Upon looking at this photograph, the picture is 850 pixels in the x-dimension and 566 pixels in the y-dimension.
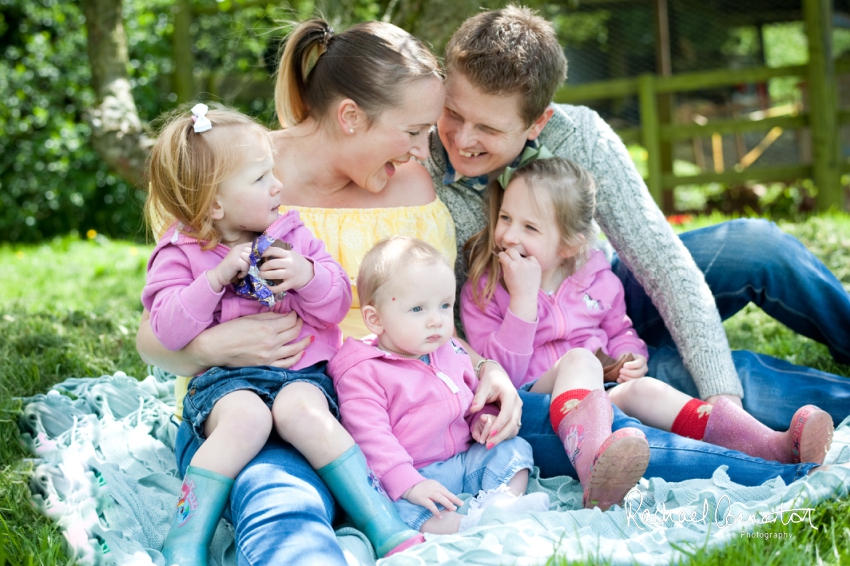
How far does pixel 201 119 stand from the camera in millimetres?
2037

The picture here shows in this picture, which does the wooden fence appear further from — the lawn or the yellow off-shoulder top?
the yellow off-shoulder top

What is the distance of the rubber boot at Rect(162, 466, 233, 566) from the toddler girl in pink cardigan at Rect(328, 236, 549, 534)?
36 centimetres

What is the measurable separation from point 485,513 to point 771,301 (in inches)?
52.1

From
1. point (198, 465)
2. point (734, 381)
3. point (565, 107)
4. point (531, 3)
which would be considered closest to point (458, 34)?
point (565, 107)

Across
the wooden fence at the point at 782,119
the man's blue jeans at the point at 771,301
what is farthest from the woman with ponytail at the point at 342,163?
A: the wooden fence at the point at 782,119

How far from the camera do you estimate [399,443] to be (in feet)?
6.52

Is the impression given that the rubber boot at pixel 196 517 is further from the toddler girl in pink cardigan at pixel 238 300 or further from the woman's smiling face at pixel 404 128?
the woman's smiling face at pixel 404 128

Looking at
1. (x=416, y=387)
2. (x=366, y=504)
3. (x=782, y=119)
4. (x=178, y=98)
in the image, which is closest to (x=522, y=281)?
(x=416, y=387)

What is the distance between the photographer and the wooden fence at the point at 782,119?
6.53 m

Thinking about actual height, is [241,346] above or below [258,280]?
below

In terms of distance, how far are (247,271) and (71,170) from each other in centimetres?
569

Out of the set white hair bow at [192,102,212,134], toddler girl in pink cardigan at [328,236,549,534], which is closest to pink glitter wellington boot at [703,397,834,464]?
toddler girl in pink cardigan at [328,236,549,534]

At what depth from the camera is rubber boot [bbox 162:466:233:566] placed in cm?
171

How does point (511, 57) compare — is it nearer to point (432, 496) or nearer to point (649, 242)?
point (649, 242)
